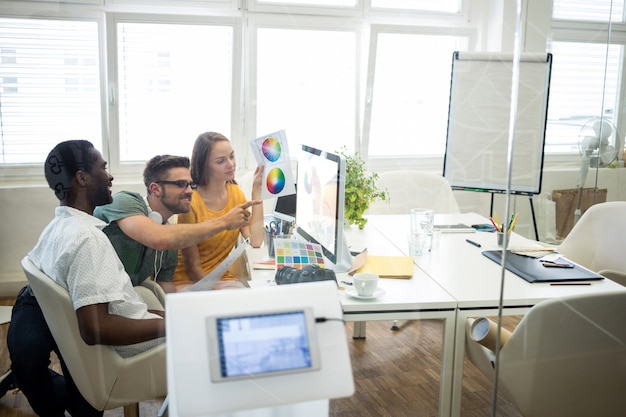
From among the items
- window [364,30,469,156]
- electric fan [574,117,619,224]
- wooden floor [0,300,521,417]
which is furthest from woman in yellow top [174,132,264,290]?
electric fan [574,117,619,224]

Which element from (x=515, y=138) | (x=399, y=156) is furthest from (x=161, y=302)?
(x=515, y=138)

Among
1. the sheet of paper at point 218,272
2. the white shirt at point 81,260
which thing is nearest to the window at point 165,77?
the white shirt at point 81,260

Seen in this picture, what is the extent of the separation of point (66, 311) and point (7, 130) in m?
0.30

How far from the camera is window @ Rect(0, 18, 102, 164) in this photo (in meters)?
0.93

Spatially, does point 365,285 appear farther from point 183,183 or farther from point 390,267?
point 183,183

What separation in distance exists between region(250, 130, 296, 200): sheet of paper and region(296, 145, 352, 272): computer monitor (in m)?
0.05

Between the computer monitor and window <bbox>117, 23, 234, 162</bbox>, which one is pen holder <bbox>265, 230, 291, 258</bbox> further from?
window <bbox>117, 23, 234, 162</bbox>

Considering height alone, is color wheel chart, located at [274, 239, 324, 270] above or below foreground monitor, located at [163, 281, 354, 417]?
above

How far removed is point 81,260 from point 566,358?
1.02m

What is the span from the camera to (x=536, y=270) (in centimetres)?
135

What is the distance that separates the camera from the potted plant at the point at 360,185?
3.87 feet

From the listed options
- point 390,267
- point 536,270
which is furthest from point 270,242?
point 536,270

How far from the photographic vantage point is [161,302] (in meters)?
1.02

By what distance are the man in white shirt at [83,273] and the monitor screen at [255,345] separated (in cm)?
11
